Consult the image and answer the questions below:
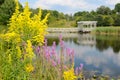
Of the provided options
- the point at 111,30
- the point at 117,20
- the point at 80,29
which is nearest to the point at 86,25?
the point at 80,29

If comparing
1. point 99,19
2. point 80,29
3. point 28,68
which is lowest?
point 80,29

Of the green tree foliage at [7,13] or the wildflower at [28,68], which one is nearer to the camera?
the wildflower at [28,68]

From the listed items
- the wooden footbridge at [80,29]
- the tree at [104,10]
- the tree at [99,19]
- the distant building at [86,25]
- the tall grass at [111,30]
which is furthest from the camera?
the tree at [104,10]

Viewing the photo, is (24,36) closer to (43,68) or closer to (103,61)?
(43,68)

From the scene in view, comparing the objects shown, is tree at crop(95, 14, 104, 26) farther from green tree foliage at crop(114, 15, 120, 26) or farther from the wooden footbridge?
green tree foliage at crop(114, 15, 120, 26)

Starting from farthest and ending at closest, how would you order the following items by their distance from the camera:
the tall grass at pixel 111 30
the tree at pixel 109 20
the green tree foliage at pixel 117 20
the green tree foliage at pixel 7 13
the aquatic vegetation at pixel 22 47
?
the green tree foliage at pixel 117 20 < the tree at pixel 109 20 < the tall grass at pixel 111 30 < the green tree foliage at pixel 7 13 < the aquatic vegetation at pixel 22 47

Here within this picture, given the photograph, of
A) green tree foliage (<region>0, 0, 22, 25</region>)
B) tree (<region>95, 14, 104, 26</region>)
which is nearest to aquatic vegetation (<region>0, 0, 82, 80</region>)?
green tree foliage (<region>0, 0, 22, 25</region>)

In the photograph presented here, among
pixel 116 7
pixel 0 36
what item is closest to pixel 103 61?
pixel 0 36

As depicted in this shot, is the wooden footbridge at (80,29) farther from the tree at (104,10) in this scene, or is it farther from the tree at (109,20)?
the tree at (104,10)

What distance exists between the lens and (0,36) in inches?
141

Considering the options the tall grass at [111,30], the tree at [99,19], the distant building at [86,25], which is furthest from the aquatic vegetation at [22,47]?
the tree at [99,19]

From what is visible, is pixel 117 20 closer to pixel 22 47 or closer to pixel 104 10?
pixel 104 10

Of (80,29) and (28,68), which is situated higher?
(28,68)

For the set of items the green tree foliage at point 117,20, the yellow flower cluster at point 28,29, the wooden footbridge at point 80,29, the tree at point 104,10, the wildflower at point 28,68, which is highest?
the yellow flower cluster at point 28,29
